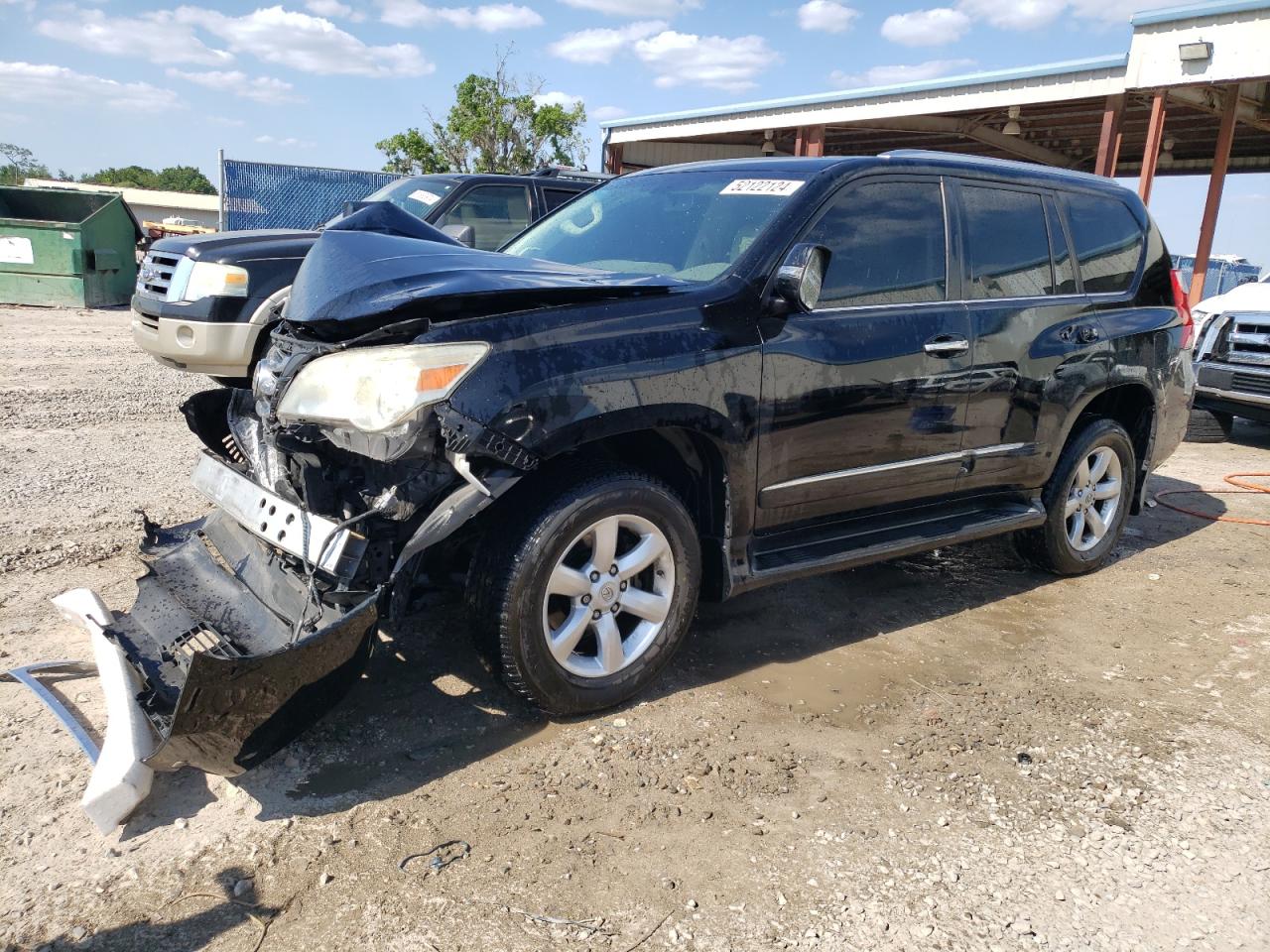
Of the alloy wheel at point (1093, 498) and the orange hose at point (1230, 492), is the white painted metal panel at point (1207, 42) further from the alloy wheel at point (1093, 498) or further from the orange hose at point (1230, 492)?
the alloy wheel at point (1093, 498)

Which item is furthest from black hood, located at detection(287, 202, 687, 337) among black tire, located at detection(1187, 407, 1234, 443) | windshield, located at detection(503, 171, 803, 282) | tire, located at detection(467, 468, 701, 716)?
black tire, located at detection(1187, 407, 1234, 443)

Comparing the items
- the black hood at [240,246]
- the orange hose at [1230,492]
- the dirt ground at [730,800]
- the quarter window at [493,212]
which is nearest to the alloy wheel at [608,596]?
the dirt ground at [730,800]

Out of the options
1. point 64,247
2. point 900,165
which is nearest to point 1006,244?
point 900,165

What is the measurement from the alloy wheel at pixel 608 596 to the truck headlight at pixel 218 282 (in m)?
3.87

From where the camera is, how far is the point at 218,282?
5.89 m

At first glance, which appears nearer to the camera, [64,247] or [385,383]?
[385,383]

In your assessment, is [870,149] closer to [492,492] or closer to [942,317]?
[942,317]

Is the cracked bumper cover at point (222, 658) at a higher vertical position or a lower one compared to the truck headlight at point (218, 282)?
lower

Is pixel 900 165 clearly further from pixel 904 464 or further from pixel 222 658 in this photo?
pixel 222 658

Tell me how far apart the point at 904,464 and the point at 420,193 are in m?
5.75

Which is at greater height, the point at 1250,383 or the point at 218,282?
the point at 218,282

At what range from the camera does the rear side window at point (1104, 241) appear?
468cm

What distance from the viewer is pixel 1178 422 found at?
538 centimetres

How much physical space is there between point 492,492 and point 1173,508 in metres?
5.74
